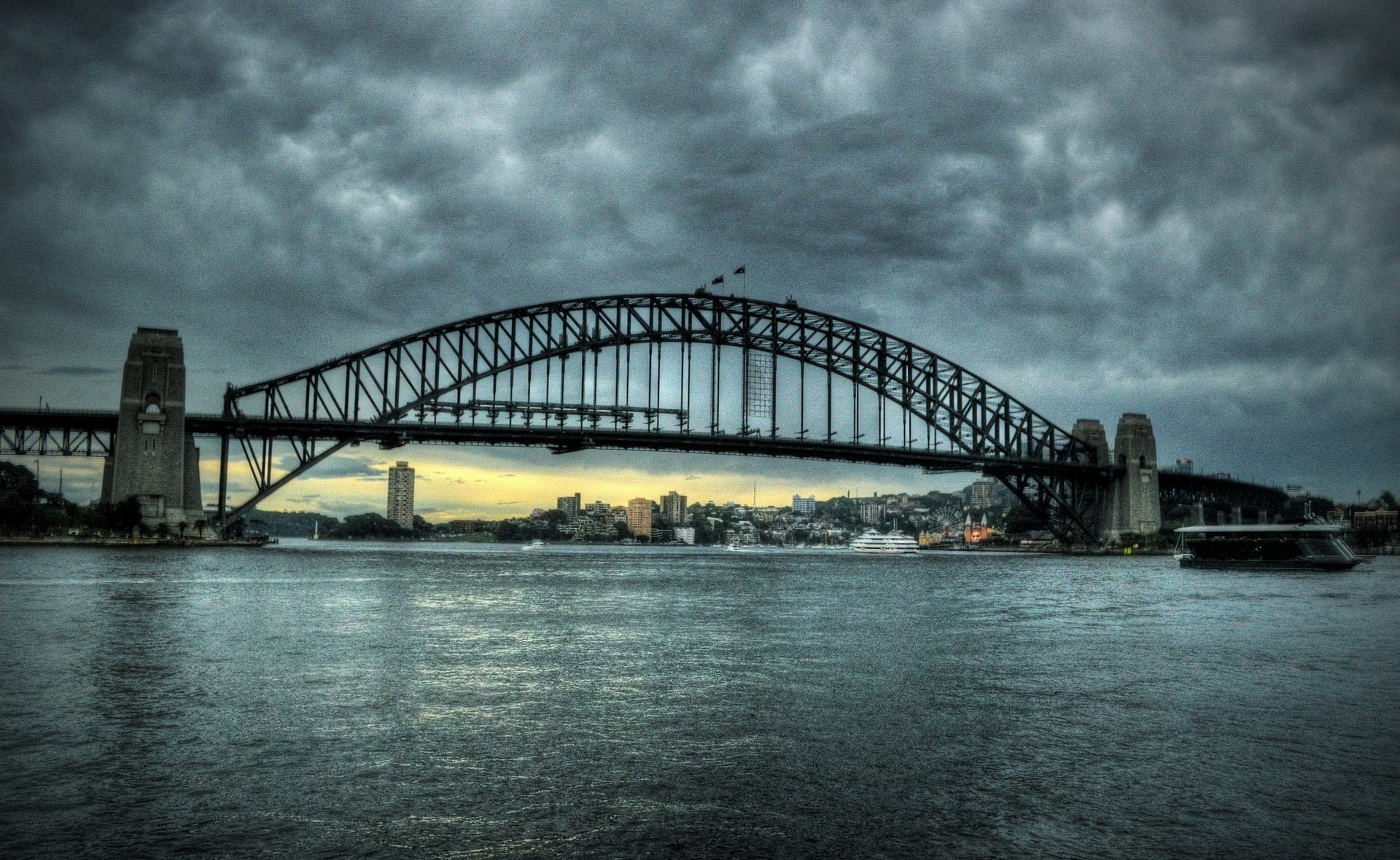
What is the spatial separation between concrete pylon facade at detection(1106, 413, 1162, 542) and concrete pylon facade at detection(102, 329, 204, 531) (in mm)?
100115

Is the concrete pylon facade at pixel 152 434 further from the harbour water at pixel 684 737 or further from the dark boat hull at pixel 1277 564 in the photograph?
the dark boat hull at pixel 1277 564

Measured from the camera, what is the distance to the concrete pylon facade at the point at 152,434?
83125mm

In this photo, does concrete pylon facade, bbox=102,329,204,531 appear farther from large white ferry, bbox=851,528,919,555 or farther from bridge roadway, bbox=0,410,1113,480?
large white ferry, bbox=851,528,919,555

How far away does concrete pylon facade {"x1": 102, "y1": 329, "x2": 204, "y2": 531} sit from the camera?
8312 cm

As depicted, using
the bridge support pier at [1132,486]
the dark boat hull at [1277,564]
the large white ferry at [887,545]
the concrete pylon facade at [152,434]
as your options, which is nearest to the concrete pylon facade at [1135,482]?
the bridge support pier at [1132,486]

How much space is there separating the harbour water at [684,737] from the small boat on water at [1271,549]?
48.5 m

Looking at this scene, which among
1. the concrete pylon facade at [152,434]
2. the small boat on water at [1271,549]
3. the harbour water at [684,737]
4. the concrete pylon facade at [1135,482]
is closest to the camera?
the harbour water at [684,737]

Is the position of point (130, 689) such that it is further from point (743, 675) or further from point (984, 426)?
point (984, 426)

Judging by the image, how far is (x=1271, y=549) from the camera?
73.5 meters

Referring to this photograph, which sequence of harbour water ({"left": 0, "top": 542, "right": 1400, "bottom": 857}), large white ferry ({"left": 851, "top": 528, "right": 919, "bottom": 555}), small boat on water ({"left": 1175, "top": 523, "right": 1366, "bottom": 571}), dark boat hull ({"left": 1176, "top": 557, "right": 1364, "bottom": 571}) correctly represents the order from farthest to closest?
large white ferry ({"left": 851, "top": 528, "right": 919, "bottom": 555})
small boat on water ({"left": 1175, "top": 523, "right": 1366, "bottom": 571})
dark boat hull ({"left": 1176, "top": 557, "right": 1364, "bottom": 571})
harbour water ({"left": 0, "top": 542, "right": 1400, "bottom": 857})

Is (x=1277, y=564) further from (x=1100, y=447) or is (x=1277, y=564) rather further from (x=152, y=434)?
(x=152, y=434)

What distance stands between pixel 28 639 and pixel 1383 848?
23310mm

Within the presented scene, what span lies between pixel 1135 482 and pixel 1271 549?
51834 mm

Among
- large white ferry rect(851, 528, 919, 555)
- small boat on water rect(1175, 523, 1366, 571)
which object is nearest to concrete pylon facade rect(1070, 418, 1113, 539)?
large white ferry rect(851, 528, 919, 555)
